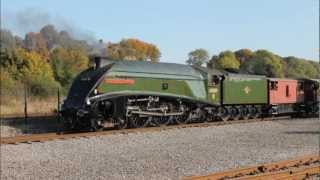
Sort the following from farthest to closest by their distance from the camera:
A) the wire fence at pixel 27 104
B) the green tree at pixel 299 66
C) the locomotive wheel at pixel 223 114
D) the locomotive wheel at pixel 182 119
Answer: the green tree at pixel 299 66
the wire fence at pixel 27 104
the locomotive wheel at pixel 223 114
the locomotive wheel at pixel 182 119

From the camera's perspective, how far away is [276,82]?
1161 inches

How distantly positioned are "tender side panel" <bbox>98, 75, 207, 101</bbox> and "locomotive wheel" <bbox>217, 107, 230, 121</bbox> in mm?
1359

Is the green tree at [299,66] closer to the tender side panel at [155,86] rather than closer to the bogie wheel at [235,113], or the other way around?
the bogie wheel at [235,113]

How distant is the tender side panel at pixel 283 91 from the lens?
29016 millimetres

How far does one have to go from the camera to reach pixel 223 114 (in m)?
25.7

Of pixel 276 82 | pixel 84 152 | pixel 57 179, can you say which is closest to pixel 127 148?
pixel 84 152

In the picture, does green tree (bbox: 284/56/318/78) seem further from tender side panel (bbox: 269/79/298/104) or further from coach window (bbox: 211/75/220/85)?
coach window (bbox: 211/75/220/85)

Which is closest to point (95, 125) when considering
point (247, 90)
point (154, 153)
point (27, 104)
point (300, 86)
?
point (154, 153)

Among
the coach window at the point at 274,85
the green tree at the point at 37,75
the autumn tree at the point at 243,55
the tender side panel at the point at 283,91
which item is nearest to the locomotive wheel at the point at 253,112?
the tender side panel at the point at 283,91

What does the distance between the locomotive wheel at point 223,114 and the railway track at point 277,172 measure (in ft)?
44.4

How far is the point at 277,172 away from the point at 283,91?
20.9m

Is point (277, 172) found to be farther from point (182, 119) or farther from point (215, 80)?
point (215, 80)

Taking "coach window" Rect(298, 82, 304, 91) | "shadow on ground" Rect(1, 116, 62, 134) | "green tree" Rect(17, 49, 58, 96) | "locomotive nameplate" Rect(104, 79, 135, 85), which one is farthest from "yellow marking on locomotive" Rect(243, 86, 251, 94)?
"green tree" Rect(17, 49, 58, 96)

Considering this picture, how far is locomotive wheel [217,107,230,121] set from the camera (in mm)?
25356
